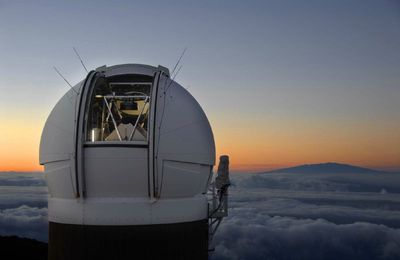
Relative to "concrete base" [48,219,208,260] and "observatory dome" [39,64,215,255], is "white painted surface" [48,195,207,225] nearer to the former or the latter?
"observatory dome" [39,64,215,255]

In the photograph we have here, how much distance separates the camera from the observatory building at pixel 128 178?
1452 cm

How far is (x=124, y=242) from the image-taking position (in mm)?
14617

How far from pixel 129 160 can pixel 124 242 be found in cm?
235

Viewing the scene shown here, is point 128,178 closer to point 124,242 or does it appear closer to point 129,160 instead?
point 129,160

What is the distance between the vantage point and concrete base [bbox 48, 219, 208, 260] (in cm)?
1464

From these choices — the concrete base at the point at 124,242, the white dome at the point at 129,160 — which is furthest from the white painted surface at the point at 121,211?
the concrete base at the point at 124,242

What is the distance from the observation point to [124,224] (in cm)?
1466

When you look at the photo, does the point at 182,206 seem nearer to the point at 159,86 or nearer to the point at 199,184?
the point at 199,184

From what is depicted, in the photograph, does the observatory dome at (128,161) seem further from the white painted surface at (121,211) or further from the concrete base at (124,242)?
the concrete base at (124,242)

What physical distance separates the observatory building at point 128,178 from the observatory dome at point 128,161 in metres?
0.03

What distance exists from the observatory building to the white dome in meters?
0.03

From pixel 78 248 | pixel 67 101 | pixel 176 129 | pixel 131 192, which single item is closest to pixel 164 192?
pixel 131 192

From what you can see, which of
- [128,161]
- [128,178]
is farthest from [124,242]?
[128,161]

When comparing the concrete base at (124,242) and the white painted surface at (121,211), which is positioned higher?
the white painted surface at (121,211)
